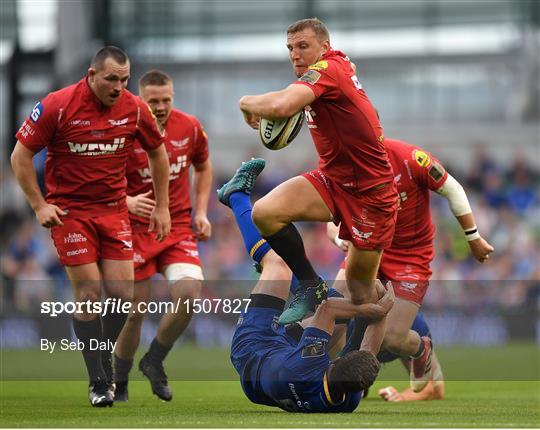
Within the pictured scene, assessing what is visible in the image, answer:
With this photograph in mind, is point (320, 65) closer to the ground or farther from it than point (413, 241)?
farther from it

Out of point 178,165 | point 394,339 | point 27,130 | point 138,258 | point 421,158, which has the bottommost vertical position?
point 394,339

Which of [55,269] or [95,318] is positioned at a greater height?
[95,318]

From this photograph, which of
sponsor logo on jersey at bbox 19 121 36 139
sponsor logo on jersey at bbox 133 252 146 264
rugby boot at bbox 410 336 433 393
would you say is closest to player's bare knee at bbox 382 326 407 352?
rugby boot at bbox 410 336 433 393

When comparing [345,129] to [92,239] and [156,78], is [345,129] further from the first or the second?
[156,78]

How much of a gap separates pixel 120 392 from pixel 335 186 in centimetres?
249

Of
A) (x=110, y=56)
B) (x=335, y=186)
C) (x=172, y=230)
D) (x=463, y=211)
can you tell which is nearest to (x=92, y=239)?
(x=110, y=56)

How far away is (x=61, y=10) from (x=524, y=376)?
50.4 ft

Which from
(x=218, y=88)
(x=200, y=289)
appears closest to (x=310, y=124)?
(x=200, y=289)

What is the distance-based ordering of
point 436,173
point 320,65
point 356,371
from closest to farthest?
point 356,371 < point 320,65 < point 436,173

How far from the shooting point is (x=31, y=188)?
874 cm

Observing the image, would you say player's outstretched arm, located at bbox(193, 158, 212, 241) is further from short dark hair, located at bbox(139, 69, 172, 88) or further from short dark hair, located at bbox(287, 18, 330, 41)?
short dark hair, located at bbox(287, 18, 330, 41)

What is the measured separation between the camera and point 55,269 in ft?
67.0

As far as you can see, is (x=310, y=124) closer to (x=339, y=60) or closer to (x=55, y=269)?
(x=339, y=60)

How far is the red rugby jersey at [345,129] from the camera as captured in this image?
796cm
